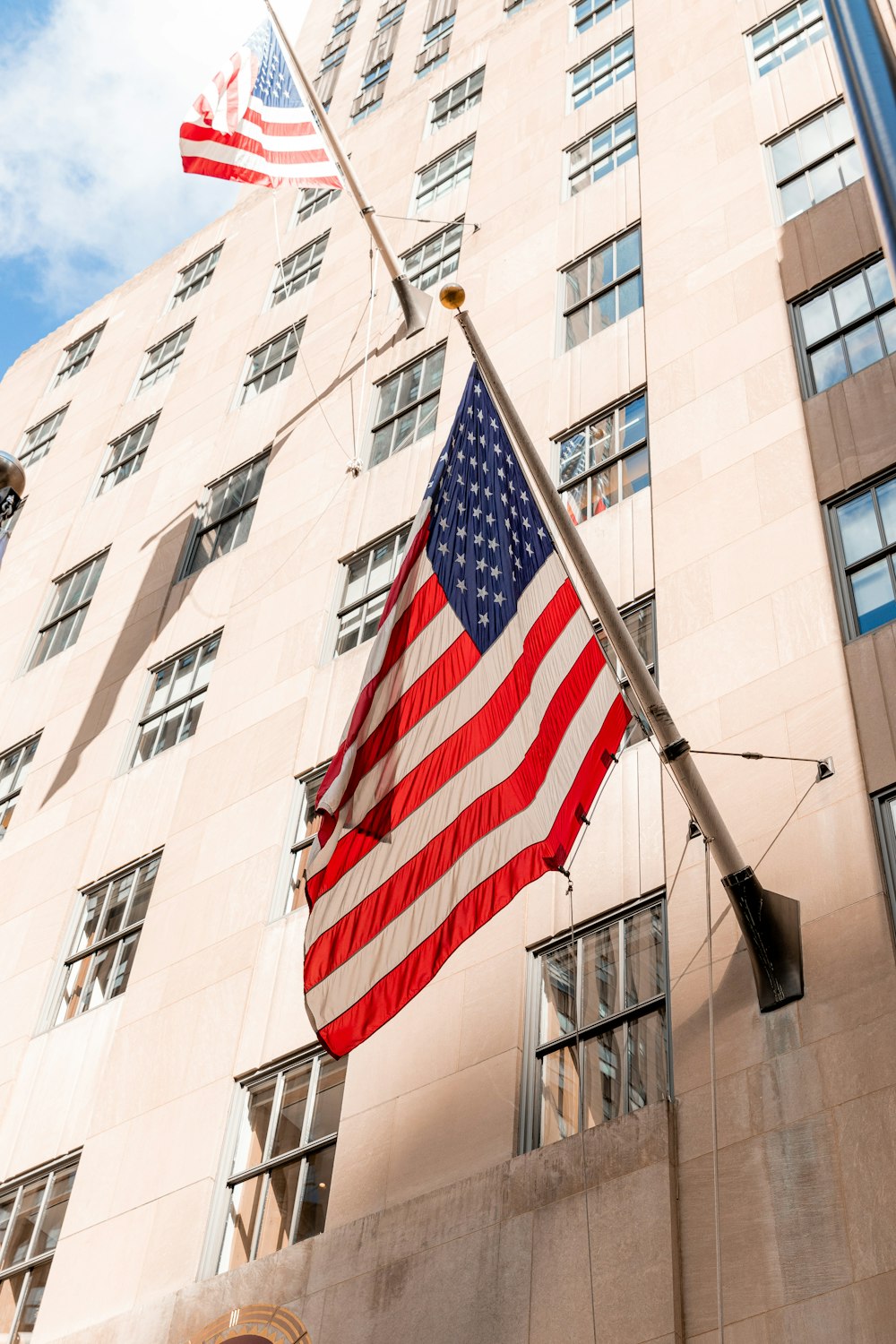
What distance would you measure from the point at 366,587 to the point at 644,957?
9.50 meters

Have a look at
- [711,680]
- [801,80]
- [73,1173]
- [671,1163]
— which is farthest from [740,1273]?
[801,80]

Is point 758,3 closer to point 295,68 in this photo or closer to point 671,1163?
point 295,68

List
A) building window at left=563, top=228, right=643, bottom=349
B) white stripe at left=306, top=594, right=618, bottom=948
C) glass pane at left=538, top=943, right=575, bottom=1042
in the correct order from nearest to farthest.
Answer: white stripe at left=306, top=594, right=618, bottom=948, glass pane at left=538, top=943, right=575, bottom=1042, building window at left=563, top=228, right=643, bottom=349

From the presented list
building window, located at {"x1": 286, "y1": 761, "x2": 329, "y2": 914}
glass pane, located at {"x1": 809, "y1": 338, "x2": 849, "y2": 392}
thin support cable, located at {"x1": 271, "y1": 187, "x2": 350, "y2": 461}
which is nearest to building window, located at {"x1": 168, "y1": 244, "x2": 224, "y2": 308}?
thin support cable, located at {"x1": 271, "y1": 187, "x2": 350, "y2": 461}

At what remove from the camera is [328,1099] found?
15586mm

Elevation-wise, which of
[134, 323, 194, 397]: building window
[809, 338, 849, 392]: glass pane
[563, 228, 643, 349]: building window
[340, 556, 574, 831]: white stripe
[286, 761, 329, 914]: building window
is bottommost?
[340, 556, 574, 831]: white stripe

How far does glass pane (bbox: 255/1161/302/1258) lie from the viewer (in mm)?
14750

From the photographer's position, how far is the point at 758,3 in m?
25.5

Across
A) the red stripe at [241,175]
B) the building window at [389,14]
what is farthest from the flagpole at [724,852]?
the building window at [389,14]

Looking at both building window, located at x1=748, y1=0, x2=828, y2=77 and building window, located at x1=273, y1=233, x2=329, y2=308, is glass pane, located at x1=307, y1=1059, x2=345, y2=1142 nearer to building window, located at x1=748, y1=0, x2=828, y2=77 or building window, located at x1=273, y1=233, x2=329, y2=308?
building window, located at x1=748, y1=0, x2=828, y2=77

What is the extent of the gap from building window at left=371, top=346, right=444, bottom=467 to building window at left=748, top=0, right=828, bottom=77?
7.30 metres

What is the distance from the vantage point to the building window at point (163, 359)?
115 feet

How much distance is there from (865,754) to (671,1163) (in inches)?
160

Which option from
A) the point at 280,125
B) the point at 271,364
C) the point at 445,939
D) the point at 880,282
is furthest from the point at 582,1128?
the point at 271,364
